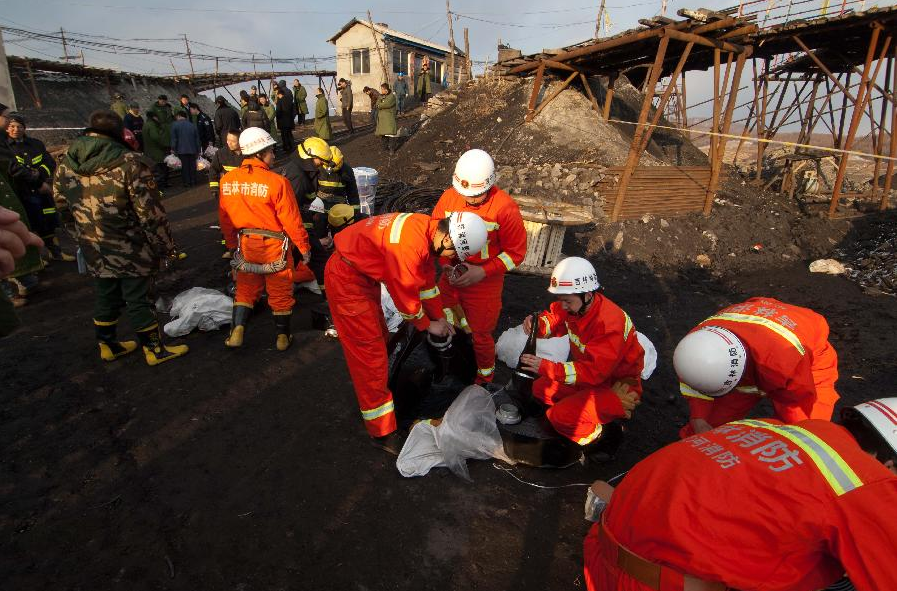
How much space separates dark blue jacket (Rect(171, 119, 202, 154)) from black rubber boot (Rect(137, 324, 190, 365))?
822 centimetres

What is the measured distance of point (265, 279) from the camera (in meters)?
4.13

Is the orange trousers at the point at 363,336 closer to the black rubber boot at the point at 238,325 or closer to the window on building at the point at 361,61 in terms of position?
the black rubber boot at the point at 238,325

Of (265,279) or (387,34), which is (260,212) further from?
(387,34)

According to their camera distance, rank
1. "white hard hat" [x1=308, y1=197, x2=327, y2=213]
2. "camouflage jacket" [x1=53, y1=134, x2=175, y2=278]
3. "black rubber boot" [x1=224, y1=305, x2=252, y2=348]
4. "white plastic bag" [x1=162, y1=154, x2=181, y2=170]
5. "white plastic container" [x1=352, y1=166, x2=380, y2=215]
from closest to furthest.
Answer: "camouflage jacket" [x1=53, y1=134, x2=175, y2=278]
"black rubber boot" [x1=224, y1=305, x2=252, y2=348]
"white hard hat" [x1=308, y1=197, x2=327, y2=213]
"white plastic container" [x1=352, y1=166, x2=380, y2=215]
"white plastic bag" [x1=162, y1=154, x2=181, y2=170]

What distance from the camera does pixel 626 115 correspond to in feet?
46.3

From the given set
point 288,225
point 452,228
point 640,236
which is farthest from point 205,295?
point 640,236

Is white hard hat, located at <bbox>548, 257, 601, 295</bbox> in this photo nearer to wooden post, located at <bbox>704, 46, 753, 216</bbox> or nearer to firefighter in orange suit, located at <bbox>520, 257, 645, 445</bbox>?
firefighter in orange suit, located at <bbox>520, 257, 645, 445</bbox>

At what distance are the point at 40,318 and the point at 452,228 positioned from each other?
190 inches

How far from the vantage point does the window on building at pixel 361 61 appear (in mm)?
24172

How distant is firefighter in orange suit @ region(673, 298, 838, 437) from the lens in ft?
7.09

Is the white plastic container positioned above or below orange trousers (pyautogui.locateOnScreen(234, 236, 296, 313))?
above

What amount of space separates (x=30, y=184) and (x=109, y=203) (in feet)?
10.4

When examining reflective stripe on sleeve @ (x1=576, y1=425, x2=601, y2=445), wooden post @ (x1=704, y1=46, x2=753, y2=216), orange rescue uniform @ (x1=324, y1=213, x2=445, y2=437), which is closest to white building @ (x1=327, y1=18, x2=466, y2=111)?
wooden post @ (x1=704, y1=46, x2=753, y2=216)

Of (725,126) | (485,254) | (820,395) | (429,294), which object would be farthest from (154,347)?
(725,126)
